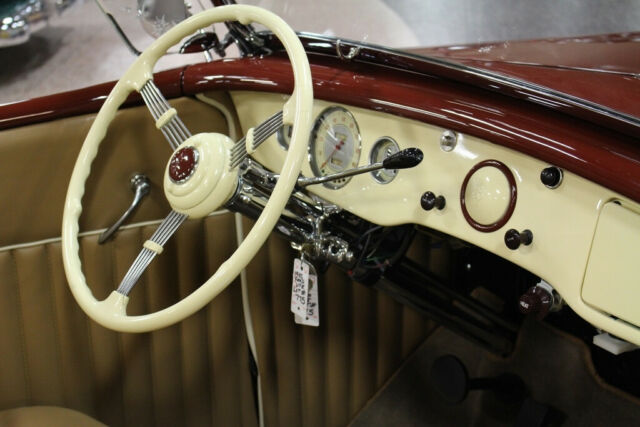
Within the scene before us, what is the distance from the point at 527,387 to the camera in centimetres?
165

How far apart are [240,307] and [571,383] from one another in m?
0.78

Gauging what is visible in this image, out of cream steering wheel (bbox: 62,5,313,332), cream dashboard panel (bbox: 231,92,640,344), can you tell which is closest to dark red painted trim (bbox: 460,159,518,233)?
cream dashboard panel (bbox: 231,92,640,344)

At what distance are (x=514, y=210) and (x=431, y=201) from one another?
14cm

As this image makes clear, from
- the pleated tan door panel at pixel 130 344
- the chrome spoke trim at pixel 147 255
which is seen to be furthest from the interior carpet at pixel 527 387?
the chrome spoke trim at pixel 147 255

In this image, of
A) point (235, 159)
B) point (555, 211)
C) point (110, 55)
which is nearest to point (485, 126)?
point (555, 211)

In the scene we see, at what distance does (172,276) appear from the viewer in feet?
5.02

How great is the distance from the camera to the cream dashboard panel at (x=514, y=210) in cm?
90

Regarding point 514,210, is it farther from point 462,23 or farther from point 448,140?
point 462,23

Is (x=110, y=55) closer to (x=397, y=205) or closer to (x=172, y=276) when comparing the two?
(x=172, y=276)

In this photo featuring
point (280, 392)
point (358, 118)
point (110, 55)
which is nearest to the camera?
point (358, 118)

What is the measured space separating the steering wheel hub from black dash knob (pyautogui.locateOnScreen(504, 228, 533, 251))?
418 mm

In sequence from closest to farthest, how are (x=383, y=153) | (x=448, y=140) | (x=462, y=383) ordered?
(x=448, y=140)
(x=383, y=153)
(x=462, y=383)

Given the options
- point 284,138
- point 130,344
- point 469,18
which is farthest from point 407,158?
point 469,18

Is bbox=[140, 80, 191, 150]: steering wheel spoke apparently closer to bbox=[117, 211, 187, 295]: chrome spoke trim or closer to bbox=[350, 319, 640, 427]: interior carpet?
bbox=[117, 211, 187, 295]: chrome spoke trim
